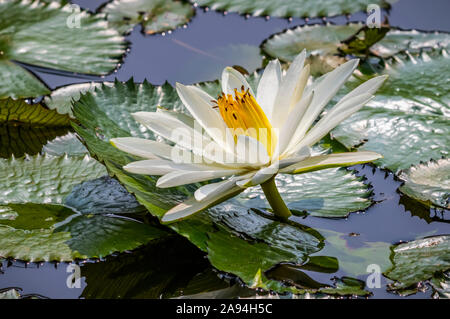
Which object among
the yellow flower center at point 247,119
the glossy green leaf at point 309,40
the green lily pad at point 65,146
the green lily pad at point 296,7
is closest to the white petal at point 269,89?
the yellow flower center at point 247,119

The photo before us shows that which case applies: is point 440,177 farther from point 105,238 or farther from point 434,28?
point 434,28

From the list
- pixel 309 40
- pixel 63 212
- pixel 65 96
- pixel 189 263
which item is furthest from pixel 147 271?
pixel 309 40

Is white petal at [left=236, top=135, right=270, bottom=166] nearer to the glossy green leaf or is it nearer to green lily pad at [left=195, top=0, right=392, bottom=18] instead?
the glossy green leaf

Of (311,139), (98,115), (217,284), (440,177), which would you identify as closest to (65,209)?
(98,115)

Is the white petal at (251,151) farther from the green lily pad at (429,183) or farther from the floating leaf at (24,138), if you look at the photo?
the floating leaf at (24,138)

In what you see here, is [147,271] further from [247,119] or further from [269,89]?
[269,89]

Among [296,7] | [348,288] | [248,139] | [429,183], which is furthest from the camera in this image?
[296,7]

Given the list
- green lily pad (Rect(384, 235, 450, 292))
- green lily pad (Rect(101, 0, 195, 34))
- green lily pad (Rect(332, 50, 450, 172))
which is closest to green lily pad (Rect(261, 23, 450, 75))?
green lily pad (Rect(332, 50, 450, 172))
